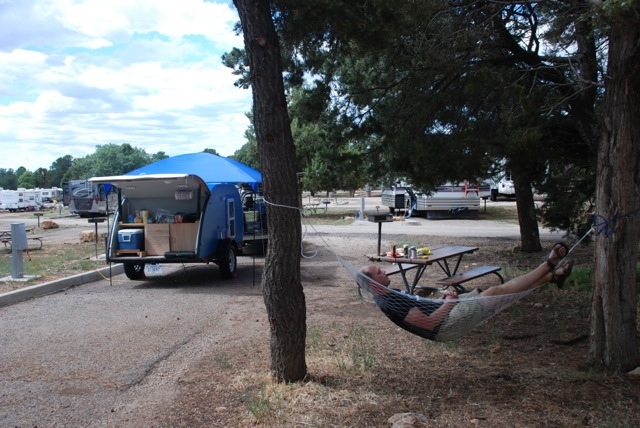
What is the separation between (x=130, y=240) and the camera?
10.4 metres

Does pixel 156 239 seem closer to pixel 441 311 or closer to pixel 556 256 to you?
pixel 441 311

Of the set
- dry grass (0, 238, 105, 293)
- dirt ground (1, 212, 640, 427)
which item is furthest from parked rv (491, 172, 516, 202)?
dirt ground (1, 212, 640, 427)

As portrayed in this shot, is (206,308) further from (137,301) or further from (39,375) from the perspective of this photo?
(39,375)

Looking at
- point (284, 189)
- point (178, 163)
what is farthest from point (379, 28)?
point (178, 163)

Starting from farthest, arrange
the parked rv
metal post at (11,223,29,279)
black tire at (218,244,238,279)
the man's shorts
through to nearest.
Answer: the parked rv, black tire at (218,244,238,279), metal post at (11,223,29,279), the man's shorts

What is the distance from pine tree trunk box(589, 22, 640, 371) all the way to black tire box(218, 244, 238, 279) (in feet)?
24.0

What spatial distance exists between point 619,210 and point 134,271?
29.1 feet

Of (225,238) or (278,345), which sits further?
(225,238)

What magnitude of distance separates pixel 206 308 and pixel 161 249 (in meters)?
2.67

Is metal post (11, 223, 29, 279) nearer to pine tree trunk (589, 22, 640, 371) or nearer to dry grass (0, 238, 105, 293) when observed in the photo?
dry grass (0, 238, 105, 293)

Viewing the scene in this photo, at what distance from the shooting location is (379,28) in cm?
600

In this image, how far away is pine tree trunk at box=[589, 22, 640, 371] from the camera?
15.1 feet

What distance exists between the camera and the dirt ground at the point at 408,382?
4.05 metres

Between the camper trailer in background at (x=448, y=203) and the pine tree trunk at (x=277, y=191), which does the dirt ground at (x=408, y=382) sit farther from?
the camper trailer in background at (x=448, y=203)
